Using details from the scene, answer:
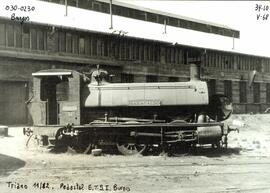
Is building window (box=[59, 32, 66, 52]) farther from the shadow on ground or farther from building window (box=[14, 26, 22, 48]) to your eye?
the shadow on ground

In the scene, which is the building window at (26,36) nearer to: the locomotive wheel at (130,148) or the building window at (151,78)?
the building window at (151,78)

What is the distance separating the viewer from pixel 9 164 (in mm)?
11414

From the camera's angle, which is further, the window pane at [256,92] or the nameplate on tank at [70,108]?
the window pane at [256,92]

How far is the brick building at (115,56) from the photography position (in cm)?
2000

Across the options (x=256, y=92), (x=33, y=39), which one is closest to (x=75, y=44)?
(x=33, y=39)

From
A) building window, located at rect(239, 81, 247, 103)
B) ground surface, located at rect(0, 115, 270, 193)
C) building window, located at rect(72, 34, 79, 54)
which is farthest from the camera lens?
building window, located at rect(239, 81, 247, 103)

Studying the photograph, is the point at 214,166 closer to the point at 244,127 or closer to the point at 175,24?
the point at 244,127

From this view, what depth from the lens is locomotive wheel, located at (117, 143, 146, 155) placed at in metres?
13.4

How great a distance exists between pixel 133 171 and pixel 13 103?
11.4m

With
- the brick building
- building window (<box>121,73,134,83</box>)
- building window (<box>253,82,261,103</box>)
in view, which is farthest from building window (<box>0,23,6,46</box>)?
building window (<box>253,82,261,103</box>)

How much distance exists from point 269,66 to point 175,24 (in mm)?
9396

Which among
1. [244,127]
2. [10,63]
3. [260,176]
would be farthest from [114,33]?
[260,176]

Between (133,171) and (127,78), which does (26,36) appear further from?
(133,171)

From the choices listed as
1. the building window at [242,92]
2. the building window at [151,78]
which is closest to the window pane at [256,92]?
the building window at [242,92]
